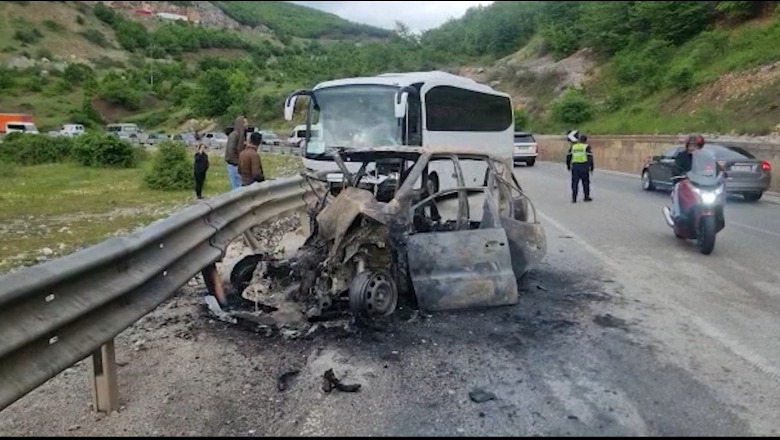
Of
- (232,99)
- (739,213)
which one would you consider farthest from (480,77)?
(739,213)

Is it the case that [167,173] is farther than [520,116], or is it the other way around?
[520,116]

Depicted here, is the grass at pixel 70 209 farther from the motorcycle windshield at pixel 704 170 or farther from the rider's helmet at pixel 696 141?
the rider's helmet at pixel 696 141

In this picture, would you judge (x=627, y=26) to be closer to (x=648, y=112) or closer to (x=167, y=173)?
(x=648, y=112)

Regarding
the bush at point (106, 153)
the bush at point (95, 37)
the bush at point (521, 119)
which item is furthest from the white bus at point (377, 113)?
the bush at point (95, 37)

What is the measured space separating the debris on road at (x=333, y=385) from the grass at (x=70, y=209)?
556cm

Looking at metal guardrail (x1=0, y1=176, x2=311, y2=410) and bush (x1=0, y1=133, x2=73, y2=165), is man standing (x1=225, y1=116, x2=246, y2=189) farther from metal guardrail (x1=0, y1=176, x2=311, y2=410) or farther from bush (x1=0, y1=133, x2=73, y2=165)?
bush (x1=0, y1=133, x2=73, y2=165)

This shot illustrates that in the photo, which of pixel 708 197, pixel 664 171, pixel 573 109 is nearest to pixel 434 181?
pixel 708 197

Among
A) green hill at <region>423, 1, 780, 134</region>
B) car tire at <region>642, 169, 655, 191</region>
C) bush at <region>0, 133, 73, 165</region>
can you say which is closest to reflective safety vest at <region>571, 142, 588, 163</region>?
car tire at <region>642, 169, 655, 191</region>

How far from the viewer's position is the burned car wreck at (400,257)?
5.91 metres

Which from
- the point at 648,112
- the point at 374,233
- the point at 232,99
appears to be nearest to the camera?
the point at 374,233

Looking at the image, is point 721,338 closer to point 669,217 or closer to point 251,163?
point 669,217

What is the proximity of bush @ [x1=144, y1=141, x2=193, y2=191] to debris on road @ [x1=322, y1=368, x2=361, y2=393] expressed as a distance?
57.1ft

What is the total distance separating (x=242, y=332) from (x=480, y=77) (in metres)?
64.9

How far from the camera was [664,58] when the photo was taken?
42500mm
